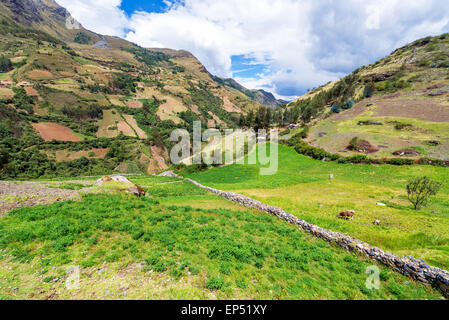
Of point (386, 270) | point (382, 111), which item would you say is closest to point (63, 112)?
point (386, 270)

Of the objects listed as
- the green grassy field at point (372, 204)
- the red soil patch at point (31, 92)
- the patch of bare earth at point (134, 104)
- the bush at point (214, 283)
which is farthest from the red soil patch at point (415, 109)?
the red soil patch at point (31, 92)

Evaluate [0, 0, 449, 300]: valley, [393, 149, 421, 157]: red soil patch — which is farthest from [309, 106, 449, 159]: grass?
[393, 149, 421, 157]: red soil patch

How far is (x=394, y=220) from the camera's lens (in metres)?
14.7

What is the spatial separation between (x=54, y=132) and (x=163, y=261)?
134087 mm

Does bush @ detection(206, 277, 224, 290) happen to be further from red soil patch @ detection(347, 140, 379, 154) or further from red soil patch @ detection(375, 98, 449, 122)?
red soil patch @ detection(375, 98, 449, 122)

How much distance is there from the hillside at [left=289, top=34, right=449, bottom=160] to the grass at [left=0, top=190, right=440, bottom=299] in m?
44.9

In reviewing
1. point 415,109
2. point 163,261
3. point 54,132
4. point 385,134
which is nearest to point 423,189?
point 163,261

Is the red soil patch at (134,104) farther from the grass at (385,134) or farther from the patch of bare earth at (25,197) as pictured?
the patch of bare earth at (25,197)

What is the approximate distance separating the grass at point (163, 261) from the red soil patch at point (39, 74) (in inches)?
8316

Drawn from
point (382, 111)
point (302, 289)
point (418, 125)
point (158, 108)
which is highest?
point (158, 108)

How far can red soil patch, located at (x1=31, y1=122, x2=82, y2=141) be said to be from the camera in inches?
3654

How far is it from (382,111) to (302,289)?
85078 mm

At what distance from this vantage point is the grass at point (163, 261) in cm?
632
